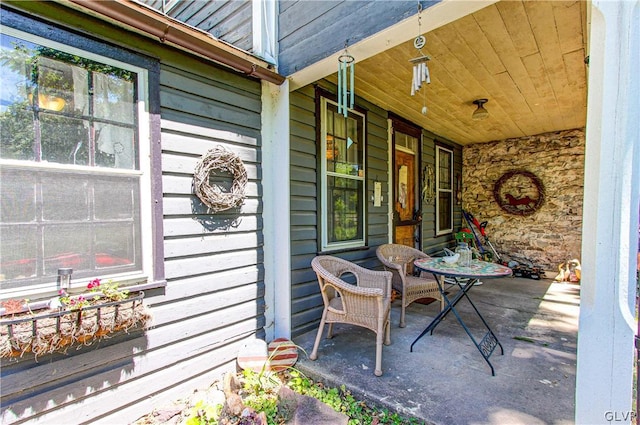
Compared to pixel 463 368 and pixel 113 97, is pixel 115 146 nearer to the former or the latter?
pixel 113 97

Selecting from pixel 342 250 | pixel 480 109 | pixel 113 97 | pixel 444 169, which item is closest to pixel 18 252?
pixel 113 97

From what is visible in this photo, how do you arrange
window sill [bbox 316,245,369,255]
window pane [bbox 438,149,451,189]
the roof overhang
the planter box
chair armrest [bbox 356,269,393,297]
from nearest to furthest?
the planter box
the roof overhang
chair armrest [bbox 356,269,393,297]
window sill [bbox 316,245,369,255]
window pane [bbox 438,149,451,189]

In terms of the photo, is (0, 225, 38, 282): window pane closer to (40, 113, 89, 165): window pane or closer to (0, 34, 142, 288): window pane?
(0, 34, 142, 288): window pane

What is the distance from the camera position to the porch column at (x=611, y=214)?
1.22 meters

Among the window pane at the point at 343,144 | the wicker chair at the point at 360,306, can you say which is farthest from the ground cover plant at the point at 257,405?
the window pane at the point at 343,144

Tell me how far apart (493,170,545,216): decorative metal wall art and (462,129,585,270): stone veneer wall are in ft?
0.30

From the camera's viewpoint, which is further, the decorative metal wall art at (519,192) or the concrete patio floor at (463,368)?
the decorative metal wall art at (519,192)

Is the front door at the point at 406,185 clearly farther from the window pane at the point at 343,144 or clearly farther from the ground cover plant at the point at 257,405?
the ground cover plant at the point at 257,405

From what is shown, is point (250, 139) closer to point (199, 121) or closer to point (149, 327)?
point (199, 121)

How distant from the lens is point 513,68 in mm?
2842

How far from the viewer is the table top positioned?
2240mm

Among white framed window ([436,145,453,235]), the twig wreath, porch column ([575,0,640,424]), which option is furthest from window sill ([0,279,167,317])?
white framed window ([436,145,453,235])

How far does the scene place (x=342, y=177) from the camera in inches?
133

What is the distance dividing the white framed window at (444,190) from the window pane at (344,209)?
261 cm
